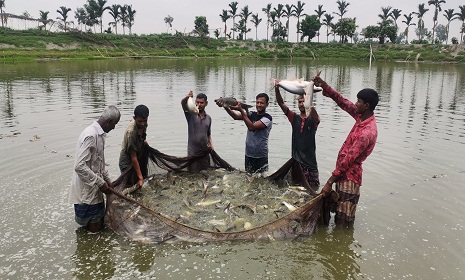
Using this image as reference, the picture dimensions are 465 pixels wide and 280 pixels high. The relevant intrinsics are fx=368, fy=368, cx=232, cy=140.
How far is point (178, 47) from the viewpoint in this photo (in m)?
77.3

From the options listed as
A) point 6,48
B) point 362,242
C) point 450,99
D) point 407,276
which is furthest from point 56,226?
point 6,48

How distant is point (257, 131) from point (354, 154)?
8.15ft

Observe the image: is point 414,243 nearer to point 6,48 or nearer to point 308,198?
point 308,198

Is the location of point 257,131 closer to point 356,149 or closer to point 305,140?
point 305,140

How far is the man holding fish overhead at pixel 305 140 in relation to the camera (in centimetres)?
665

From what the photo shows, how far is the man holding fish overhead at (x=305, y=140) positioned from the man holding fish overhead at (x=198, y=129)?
5.12 ft

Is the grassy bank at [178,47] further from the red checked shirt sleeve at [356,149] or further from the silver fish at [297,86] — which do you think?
the red checked shirt sleeve at [356,149]

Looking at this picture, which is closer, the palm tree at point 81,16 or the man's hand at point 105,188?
the man's hand at point 105,188

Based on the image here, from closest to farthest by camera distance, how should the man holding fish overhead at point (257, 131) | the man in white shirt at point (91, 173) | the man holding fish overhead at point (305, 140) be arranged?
1. the man in white shirt at point (91, 173)
2. the man holding fish overhead at point (305, 140)
3. the man holding fish overhead at point (257, 131)

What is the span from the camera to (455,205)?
718cm

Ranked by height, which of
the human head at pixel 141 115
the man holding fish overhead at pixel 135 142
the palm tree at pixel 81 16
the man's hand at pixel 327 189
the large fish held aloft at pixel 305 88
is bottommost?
the man's hand at pixel 327 189

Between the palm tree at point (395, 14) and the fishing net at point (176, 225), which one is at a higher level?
the palm tree at point (395, 14)

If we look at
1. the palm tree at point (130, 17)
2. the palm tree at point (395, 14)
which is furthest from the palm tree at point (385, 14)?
the palm tree at point (130, 17)

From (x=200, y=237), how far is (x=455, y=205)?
518 centimetres
